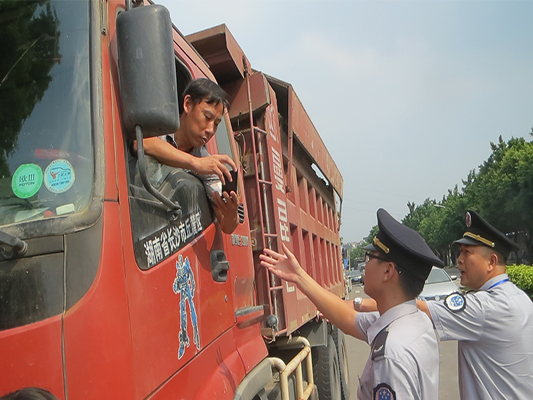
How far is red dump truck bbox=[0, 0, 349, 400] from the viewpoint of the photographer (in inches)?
54.2

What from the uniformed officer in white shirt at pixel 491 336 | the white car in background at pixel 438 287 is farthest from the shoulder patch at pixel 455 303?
the white car in background at pixel 438 287

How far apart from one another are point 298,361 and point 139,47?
2.62 metres

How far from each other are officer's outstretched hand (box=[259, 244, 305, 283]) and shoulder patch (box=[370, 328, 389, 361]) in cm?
67

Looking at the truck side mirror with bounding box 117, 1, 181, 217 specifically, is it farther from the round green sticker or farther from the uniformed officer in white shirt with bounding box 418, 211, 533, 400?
the uniformed officer in white shirt with bounding box 418, 211, 533, 400

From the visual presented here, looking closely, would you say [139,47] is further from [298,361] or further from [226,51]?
[298,361]

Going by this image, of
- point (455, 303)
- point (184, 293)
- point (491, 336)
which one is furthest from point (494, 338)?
point (184, 293)

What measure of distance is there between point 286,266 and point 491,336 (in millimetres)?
1014

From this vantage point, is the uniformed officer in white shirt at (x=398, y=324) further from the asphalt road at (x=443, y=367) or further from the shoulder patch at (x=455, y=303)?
the asphalt road at (x=443, y=367)

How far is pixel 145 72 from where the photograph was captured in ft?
5.47

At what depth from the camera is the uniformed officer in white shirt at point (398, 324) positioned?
1.63 m

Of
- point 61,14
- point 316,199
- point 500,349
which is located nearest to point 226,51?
point 61,14

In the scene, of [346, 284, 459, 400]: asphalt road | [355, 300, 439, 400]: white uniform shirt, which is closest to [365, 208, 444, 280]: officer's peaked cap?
[355, 300, 439, 400]: white uniform shirt

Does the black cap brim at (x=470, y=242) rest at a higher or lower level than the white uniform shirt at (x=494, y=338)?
higher

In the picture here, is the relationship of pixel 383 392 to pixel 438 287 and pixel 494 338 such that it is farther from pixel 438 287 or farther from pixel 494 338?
pixel 438 287
